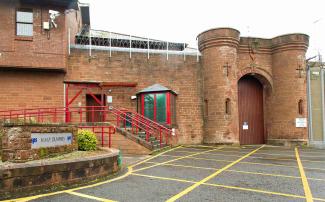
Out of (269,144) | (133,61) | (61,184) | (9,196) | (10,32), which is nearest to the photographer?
(9,196)

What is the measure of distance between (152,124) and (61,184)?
950 centimetres

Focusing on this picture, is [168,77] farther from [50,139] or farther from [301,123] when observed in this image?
[50,139]

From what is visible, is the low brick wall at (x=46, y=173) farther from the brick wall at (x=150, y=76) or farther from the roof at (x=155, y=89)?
the brick wall at (x=150, y=76)

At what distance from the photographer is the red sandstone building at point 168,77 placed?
16000 millimetres

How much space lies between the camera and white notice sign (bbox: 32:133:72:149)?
287 inches

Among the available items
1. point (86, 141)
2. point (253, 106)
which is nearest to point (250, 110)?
point (253, 106)

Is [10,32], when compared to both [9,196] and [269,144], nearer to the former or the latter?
[9,196]

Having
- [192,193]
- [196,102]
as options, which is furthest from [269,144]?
[192,193]

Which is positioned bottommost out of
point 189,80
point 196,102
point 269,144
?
point 269,144

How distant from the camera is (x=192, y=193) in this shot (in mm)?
6367

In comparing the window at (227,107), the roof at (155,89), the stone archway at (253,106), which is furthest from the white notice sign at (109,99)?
the stone archway at (253,106)

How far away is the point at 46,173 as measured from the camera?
21.6 feet

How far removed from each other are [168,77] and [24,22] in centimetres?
936

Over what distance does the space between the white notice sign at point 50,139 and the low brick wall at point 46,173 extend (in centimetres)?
81
